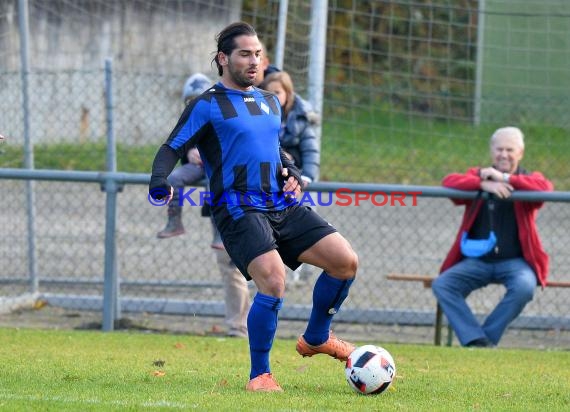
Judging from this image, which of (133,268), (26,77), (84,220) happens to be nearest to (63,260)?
(133,268)

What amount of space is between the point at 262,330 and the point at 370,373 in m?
0.62

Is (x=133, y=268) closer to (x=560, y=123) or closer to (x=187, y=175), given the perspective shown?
(x=187, y=175)

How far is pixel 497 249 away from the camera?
30.5ft

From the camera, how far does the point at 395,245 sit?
14.8 m

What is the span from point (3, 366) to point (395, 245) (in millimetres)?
8202

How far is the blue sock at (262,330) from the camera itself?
639cm

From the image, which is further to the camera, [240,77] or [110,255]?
[110,255]

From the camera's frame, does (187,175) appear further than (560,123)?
No

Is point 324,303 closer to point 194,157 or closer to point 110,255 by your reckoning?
point 194,157

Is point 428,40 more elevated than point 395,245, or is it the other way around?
point 428,40

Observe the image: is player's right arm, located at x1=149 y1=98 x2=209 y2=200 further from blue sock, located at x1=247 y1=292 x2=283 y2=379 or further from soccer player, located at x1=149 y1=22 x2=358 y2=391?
blue sock, located at x1=247 y1=292 x2=283 y2=379

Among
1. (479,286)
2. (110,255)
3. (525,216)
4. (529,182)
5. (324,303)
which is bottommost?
(479,286)

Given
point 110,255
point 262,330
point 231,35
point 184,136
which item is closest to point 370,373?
point 262,330

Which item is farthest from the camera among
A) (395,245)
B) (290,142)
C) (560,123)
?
(395,245)
